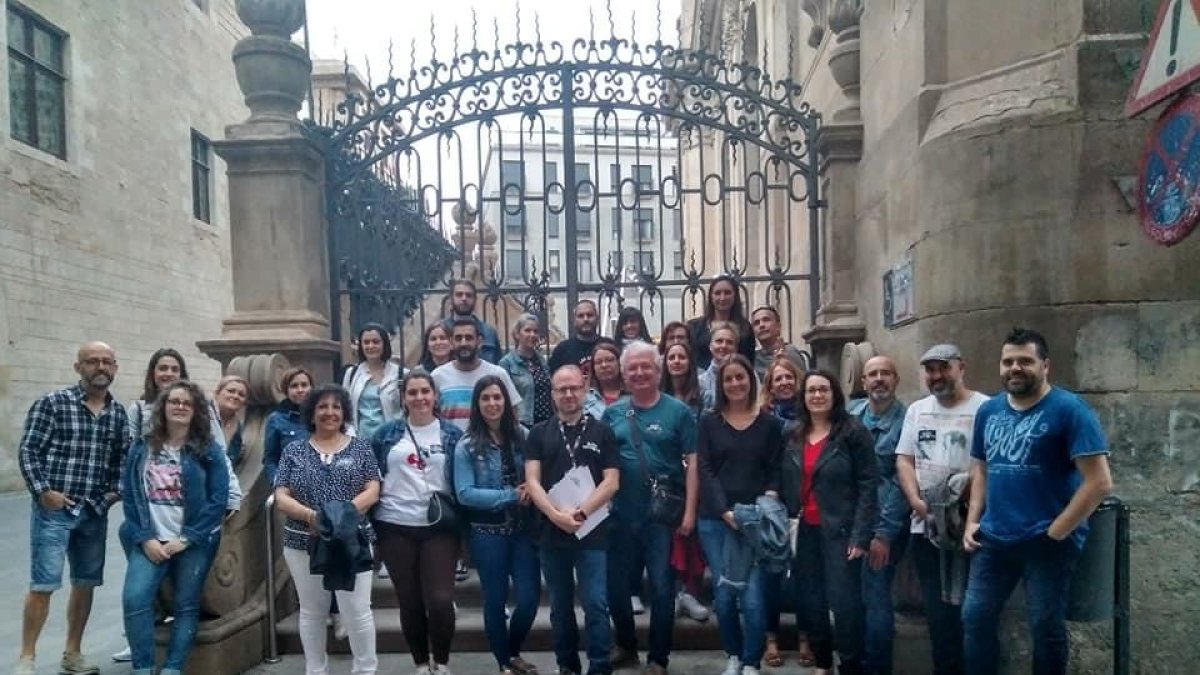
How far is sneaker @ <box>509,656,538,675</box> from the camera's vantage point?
4.73 m

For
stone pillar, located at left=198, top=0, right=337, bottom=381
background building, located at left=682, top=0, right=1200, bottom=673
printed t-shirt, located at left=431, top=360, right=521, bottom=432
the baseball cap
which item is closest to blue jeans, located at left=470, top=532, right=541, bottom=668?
printed t-shirt, located at left=431, top=360, right=521, bottom=432

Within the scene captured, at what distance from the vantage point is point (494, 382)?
4645 mm

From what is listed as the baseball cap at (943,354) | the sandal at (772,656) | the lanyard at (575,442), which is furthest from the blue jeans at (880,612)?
the lanyard at (575,442)

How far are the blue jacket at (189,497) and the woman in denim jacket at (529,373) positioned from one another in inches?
77.1

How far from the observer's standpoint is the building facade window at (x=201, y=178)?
19406mm

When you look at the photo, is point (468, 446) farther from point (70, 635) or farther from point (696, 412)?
point (70, 635)

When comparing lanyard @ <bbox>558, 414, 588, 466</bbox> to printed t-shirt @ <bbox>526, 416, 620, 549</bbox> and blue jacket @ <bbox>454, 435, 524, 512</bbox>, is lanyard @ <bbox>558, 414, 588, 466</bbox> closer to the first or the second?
printed t-shirt @ <bbox>526, 416, 620, 549</bbox>

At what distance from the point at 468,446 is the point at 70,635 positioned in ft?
8.61

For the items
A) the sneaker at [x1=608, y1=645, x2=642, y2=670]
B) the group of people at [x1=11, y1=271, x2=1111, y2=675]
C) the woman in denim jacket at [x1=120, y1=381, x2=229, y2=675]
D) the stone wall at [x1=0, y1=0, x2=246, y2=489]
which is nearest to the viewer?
the group of people at [x1=11, y1=271, x2=1111, y2=675]

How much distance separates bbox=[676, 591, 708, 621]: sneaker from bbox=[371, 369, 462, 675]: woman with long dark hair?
1.44 m

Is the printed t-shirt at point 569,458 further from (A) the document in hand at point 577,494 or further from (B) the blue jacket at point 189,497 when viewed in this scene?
(B) the blue jacket at point 189,497

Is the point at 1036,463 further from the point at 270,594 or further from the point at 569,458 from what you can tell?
the point at 270,594

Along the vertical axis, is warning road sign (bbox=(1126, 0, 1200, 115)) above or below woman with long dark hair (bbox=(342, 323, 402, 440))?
above

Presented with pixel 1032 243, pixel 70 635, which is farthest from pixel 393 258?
pixel 1032 243
